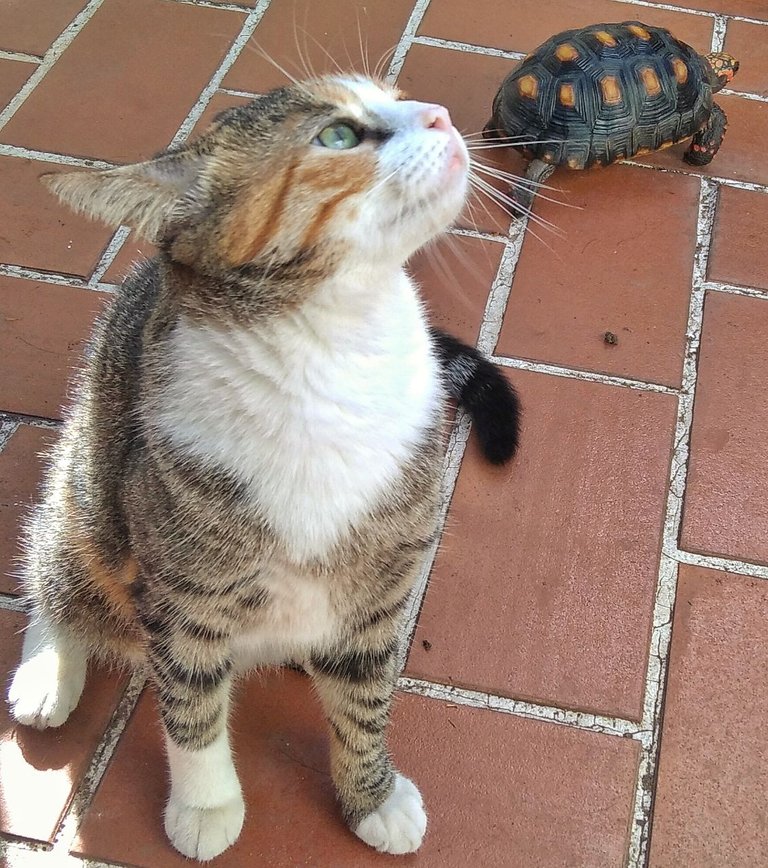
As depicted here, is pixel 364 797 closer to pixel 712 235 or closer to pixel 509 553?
pixel 509 553

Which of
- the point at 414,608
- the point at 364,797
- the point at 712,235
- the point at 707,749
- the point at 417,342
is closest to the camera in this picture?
the point at 417,342

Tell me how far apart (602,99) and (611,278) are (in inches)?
17.9

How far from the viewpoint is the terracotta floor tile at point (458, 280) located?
6.47ft

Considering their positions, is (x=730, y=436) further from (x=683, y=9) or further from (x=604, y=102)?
(x=683, y=9)

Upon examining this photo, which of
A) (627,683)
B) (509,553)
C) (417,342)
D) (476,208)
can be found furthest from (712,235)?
(417,342)

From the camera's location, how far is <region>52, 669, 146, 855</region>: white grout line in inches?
→ 52.6

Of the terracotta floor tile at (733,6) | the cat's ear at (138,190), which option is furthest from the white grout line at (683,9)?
the cat's ear at (138,190)

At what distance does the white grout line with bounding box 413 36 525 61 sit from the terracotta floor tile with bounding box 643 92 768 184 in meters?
0.48

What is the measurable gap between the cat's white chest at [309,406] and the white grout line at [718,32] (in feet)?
6.31

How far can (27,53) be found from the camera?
8.09ft

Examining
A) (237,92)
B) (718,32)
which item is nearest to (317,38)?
(237,92)

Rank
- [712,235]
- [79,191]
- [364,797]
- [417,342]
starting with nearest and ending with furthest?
1. [79,191]
2. [417,342]
3. [364,797]
4. [712,235]

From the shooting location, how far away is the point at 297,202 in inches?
38.7

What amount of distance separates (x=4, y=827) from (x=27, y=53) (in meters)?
1.93
